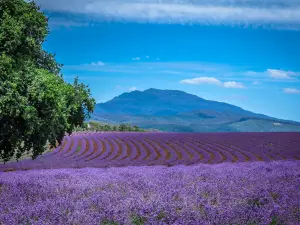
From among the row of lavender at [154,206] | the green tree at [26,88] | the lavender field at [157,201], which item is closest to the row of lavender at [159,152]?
the green tree at [26,88]

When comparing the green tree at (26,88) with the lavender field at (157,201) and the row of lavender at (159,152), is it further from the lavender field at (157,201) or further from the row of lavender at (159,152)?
the row of lavender at (159,152)

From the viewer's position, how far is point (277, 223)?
5.27 metres

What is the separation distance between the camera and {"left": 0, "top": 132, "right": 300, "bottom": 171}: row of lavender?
64.8ft

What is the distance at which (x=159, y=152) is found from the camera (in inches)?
950

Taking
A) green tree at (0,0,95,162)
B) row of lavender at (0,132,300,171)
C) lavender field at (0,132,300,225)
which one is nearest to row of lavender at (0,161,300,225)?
lavender field at (0,132,300,225)

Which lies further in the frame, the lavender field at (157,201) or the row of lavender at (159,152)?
the row of lavender at (159,152)

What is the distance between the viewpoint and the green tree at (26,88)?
9586mm

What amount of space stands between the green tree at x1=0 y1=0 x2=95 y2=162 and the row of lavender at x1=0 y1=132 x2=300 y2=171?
23.8 feet

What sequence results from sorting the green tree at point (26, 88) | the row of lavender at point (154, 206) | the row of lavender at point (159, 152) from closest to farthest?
the row of lavender at point (154, 206) < the green tree at point (26, 88) < the row of lavender at point (159, 152)

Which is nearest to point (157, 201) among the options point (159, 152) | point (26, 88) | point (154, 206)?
point (154, 206)

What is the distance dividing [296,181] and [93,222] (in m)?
5.95

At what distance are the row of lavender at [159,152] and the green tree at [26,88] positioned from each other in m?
7.24

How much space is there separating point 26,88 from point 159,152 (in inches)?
587

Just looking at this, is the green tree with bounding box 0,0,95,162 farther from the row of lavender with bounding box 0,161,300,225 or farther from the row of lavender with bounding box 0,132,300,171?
the row of lavender with bounding box 0,132,300,171
